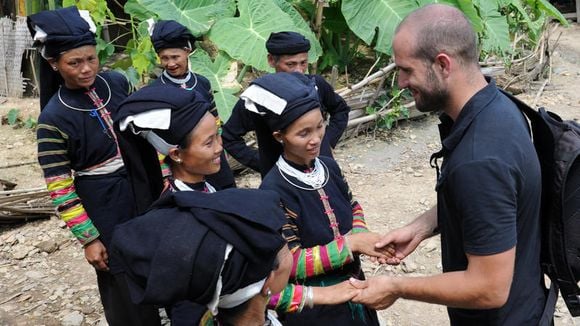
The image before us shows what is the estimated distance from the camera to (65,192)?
2.76m

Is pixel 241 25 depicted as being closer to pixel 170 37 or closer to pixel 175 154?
pixel 170 37

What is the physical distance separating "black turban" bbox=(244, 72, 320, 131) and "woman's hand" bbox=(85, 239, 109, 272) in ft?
4.17

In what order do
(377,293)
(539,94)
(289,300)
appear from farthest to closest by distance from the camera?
(539,94) < (377,293) < (289,300)

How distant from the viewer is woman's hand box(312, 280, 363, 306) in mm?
1962

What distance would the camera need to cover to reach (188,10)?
5.85 m

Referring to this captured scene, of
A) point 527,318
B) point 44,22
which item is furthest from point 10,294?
point 527,318

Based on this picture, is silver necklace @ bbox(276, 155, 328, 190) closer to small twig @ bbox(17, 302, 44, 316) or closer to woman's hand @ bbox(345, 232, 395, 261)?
woman's hand @ bbox(345, 232, 395, 261)

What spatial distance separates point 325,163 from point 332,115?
1631 millimetres

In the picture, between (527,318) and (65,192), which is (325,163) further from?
(65,192)

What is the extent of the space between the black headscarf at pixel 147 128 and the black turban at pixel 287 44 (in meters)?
1.76

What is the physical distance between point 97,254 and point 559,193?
2.28 meters

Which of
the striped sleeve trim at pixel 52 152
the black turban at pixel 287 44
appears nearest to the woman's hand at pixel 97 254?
the striped sleeve trim at pixel 52 152

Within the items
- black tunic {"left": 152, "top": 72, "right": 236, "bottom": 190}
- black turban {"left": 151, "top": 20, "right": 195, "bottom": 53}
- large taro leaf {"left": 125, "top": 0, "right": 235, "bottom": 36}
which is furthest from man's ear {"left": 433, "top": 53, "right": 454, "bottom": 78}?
large taro leaf {"left": 125, "top": 0, "right": 235, "bottom": 36}

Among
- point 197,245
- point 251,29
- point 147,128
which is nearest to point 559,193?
point 197,245
